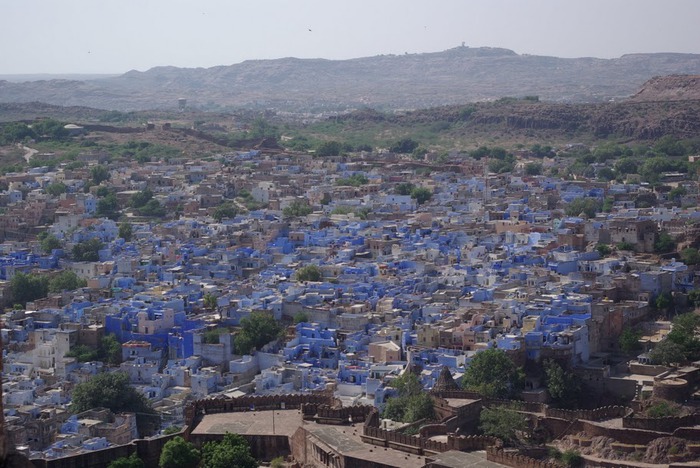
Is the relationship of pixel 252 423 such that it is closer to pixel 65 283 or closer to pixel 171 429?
pixel 171 429

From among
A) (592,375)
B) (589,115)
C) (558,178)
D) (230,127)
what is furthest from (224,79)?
(592,375)

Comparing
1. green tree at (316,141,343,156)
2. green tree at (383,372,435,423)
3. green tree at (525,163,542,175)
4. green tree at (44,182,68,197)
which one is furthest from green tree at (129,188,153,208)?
green tree at (383,372,435,423)

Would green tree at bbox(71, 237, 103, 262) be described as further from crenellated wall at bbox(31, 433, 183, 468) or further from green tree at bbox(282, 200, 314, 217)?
crenellated wall at bbox(31, 433, 183, 468)

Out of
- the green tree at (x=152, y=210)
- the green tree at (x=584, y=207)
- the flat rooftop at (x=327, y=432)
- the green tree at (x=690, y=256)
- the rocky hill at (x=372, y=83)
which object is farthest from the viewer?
the rocky hill at (x=372, y=83)

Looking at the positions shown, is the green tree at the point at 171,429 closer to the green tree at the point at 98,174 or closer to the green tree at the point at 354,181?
the green tree at the point at 354,181

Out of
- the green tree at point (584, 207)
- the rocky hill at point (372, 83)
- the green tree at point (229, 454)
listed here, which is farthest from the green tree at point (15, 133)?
the rocky hill at point (372, 83)

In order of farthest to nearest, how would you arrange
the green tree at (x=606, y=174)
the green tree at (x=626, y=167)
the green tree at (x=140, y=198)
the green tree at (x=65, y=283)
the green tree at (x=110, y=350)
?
the green tree at (x=626, y=167) → the green tree at (x=606, y=174) → the green tree at (x=140, y=198) → the green tree at (x=65, y=283) → the green tree at (x=110, y=350)
